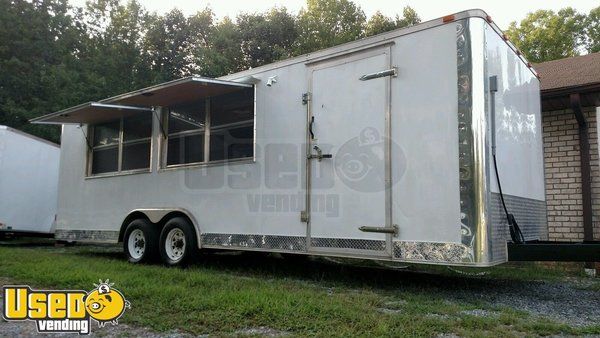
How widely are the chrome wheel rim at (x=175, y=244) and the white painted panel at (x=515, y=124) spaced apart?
4.31 meters

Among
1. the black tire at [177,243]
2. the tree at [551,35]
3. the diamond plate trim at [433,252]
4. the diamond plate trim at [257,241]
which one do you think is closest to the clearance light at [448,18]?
the diamond plate trim at [433,252]

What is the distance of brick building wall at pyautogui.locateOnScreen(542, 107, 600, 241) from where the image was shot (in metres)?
7.74

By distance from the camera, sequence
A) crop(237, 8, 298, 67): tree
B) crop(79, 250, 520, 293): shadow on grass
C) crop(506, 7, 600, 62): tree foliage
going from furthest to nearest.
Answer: crop(506, 7, 600, 62): tree foliage
crop(237, 8, 298, 67): tree
crop(79, 250, 520, 293): shadow on grass

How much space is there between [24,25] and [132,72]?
15.6ft

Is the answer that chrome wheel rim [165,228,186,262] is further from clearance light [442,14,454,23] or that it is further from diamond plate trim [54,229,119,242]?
clearance light [442,14,454,23]

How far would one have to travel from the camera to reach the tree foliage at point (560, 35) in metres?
27.5

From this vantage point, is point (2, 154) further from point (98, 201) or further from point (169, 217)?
point (169, 217)

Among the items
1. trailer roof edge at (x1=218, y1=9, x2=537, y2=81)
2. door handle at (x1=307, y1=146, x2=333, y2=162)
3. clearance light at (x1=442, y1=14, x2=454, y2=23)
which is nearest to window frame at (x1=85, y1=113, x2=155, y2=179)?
trailer roof edge at (x1=218, y1=9, x2=537, y2=81)

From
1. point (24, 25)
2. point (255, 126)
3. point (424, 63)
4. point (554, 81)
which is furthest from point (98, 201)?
point (24, 25)

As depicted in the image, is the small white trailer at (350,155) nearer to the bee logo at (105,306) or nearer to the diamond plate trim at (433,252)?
the diamond plate trim at (433,252)

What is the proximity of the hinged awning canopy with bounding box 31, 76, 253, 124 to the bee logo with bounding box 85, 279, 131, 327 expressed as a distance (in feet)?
9.59

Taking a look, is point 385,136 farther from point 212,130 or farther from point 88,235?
point 88,235

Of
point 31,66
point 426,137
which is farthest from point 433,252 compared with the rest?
point 31,66

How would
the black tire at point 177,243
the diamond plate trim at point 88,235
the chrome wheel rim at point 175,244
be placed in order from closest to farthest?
the black tire at point 177,243, the chrome wheel rim at point 175,244, the diamond plate trim at point 88,235
